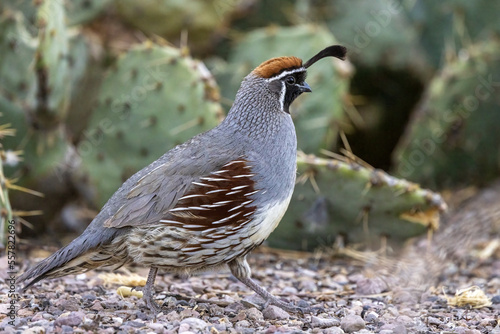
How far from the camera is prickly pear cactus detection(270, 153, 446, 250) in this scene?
5.17m

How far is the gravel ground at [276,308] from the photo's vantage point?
365 cm

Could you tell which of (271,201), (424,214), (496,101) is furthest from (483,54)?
(271,201)

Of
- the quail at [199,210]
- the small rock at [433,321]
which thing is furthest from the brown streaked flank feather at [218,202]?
the small rock at [433,321]

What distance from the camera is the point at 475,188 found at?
23.7 ft

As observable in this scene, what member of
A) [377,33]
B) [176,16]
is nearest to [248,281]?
[176,16]

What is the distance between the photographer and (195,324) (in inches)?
143

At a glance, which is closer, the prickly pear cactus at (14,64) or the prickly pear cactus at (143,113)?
the prickly pear cactus at (143,113)

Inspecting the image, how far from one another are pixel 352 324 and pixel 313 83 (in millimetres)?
3145

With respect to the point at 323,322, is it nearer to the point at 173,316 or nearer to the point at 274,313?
the point at 274,313

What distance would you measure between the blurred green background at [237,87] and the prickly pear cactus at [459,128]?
1 cm

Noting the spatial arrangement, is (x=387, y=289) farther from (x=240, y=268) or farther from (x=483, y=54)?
(x=483, y=54)

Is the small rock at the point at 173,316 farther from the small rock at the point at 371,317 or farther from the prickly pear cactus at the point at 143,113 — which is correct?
the prickly pear cactus at the point at 143,113

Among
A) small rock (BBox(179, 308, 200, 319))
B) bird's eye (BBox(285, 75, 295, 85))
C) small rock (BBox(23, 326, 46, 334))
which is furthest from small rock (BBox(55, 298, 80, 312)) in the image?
bird's eye (BBox(285, 75, 295, 85))

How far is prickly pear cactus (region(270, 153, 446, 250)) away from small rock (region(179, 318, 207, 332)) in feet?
6.06
